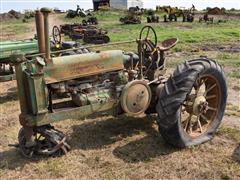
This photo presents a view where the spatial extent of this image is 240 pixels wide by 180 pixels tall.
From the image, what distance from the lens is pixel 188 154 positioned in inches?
190

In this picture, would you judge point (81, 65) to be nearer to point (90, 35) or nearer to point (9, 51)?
point (9, 51)

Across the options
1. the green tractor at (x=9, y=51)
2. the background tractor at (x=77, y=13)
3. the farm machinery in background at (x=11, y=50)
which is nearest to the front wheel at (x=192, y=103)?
the farm machinery in background at (x=11, y=50)

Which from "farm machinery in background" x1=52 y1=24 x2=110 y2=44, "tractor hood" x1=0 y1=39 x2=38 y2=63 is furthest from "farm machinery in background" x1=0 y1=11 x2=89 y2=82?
"farm machinery in background" x1=52 y1=24 x2=110 y2=44

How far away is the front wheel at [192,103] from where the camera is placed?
15.3ft

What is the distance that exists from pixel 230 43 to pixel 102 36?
5.66 m

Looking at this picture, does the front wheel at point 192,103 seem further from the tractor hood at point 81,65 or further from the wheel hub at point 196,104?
the tractor hood at point 81,65

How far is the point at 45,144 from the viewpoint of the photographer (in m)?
4.78

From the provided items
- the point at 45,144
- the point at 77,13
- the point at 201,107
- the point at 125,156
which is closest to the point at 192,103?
the point at 201,107

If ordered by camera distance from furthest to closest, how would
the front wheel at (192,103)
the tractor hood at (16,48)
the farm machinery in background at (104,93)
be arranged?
the tractor hood at (16,48)
the front wheel at (192,103)
the farm machinery in background at (104,93)

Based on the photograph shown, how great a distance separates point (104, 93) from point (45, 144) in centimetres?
102

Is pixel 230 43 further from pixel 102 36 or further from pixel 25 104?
pixel 25 104

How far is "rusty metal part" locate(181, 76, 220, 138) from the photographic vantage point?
5.10 meters

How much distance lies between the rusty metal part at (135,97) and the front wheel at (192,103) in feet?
1.40

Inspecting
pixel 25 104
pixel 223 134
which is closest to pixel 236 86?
pixel 223 134
